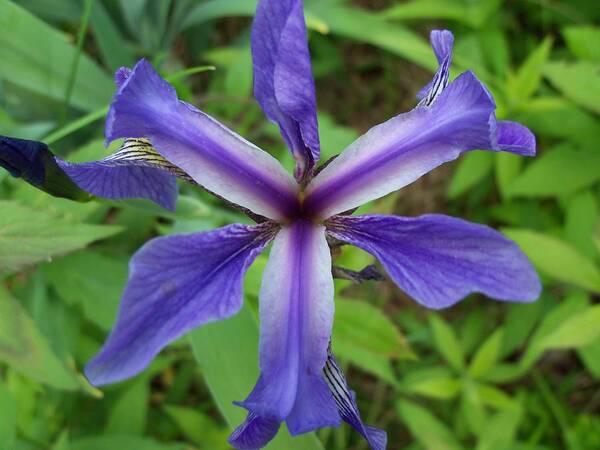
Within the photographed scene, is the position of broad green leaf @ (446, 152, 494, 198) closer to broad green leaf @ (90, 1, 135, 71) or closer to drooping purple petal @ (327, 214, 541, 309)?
broad green leaf @ (90, 1, 135, 71)

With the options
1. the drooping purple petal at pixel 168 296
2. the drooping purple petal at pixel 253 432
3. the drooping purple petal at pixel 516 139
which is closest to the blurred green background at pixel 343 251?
the drooping purple petal at pixel 253 432

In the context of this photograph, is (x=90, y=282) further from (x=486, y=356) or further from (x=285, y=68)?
(x=486, y=356)

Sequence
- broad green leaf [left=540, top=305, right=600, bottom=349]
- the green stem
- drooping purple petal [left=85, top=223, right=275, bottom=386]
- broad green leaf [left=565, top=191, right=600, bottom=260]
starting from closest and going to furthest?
1. drooping purple petal [left=85, top=223, right=275, bottom=386]
2. the green stem
3. broad green leaf [left=540, top=305, right=600, bottom=349]
4. broad green leaf [left=565, top=191, right=600, bottom=260]

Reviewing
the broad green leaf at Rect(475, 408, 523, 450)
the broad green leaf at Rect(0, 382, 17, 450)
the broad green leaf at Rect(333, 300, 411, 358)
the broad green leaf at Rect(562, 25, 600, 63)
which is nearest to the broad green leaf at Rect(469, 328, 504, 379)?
the broad green leaf at Rect(475, 408, 523, 450)

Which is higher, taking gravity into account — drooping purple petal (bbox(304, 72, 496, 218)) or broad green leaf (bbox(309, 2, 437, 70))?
broad green leaf (bbox(309, 2, 437, 70))

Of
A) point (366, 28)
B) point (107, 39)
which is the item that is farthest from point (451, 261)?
point (366, 28)

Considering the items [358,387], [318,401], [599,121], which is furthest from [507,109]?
[318,401]
